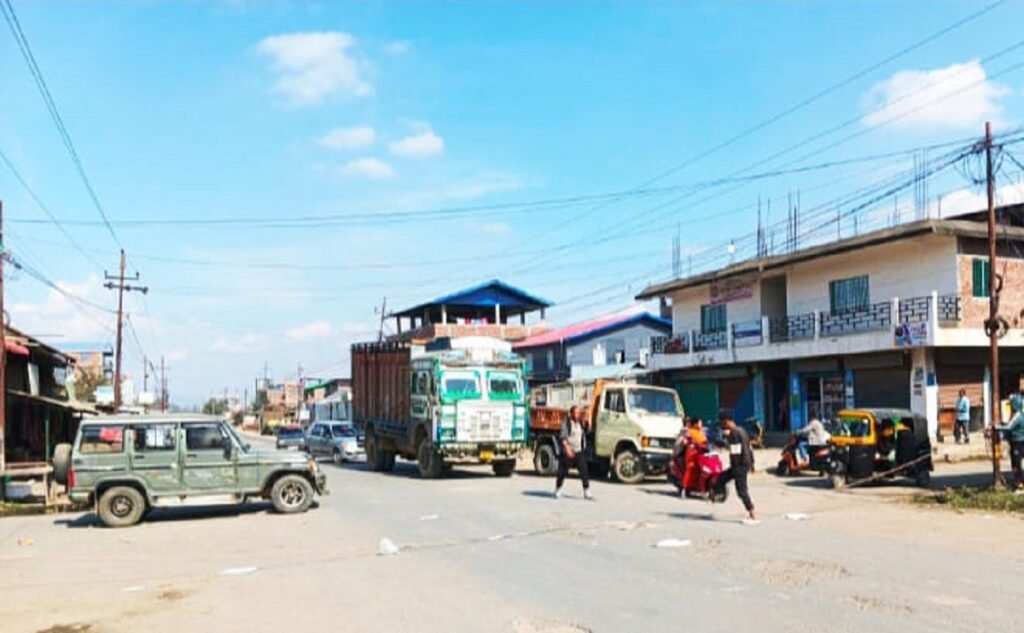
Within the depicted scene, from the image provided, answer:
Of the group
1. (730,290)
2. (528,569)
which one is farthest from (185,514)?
(730,290)

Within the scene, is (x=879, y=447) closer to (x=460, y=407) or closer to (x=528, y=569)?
(x=460, y=407)

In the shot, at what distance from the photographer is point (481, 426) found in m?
23.4

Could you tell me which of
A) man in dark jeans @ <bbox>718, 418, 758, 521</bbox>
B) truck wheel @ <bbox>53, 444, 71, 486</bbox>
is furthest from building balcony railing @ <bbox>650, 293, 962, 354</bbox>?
truck wheel @ <bbox>53, 444, 71, 486</bbox>

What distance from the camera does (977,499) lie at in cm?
1620

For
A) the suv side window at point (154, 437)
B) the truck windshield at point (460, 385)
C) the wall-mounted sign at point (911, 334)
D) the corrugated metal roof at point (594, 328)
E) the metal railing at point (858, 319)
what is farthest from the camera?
the corrugated metal roof at point (594, 328)

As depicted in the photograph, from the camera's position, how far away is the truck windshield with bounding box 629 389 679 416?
22562mm

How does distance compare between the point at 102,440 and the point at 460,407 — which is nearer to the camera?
the point at 102,440

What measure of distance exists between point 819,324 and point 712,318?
8108 millimetres

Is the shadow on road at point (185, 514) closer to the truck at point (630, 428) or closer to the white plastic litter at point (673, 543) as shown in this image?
the truck at point (630, 428)

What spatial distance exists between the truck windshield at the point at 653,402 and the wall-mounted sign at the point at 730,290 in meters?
16.1

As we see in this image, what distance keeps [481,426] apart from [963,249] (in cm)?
1632

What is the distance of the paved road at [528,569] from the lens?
26.9ft

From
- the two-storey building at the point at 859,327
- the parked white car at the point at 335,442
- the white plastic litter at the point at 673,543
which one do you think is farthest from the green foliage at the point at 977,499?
the parked white car at the point at 335,442

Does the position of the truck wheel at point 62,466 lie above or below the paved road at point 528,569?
above
